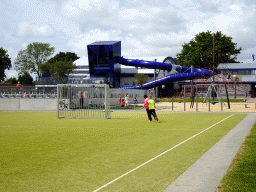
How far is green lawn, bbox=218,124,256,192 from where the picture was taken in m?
5.83

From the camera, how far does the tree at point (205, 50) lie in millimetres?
83312

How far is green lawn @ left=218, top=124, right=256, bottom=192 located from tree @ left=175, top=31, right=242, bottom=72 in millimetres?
73648

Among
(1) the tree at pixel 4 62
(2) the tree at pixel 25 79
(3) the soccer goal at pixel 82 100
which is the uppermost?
(1) the tree at pixel 4 62

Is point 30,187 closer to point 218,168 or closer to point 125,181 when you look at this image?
point 125,181

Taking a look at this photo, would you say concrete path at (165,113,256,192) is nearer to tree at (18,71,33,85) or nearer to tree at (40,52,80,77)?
tree at (40,52,80,77)

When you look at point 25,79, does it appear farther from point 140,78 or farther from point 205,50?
point 205,50

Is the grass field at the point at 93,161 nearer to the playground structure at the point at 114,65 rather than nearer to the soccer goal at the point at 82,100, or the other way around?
the soccer goal at the point at 82,100

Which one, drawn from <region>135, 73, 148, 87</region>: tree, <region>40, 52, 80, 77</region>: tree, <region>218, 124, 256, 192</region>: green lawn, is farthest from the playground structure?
<region>218, 124, 256, 192</region>: green lawn

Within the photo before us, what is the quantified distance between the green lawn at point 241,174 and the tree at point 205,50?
73648 mm

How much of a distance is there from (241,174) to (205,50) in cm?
7983

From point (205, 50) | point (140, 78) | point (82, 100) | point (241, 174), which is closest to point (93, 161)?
point (241, 174)

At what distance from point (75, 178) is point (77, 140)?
5780mm

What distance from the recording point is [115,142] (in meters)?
11.9

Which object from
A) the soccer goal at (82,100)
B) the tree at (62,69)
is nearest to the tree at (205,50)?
the tree at (62,69)
